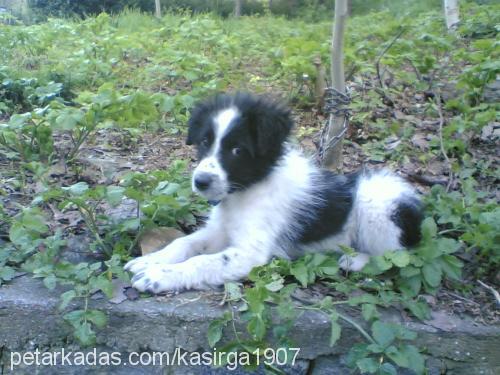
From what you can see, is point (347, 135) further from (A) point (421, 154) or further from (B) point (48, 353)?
(B) point (48, 353)

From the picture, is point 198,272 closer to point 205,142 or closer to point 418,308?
point 205,142

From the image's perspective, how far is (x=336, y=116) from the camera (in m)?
4.75

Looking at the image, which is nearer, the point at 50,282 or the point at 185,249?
the point at 50,282

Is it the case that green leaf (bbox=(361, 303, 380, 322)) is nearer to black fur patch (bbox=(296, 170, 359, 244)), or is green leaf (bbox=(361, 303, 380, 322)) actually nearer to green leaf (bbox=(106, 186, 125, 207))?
black fur patch (bbox=(296, 170, 359, 244))

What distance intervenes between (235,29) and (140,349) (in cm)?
899

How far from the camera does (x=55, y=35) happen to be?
32.1ft

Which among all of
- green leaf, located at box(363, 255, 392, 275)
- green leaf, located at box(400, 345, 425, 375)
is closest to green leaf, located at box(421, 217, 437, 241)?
green leaf, located at box(363, 255, 392, 275)

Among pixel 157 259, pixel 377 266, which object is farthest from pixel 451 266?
pixel 157 259

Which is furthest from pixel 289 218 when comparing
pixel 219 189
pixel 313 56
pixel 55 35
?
pixel 55 35

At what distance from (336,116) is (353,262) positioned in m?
1.51

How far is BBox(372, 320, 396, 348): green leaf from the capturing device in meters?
2.94

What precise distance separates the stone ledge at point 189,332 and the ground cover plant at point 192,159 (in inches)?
3.2

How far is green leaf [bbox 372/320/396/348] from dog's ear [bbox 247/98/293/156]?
1102 millimetres

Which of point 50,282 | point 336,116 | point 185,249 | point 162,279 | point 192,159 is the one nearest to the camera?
point 50,282
